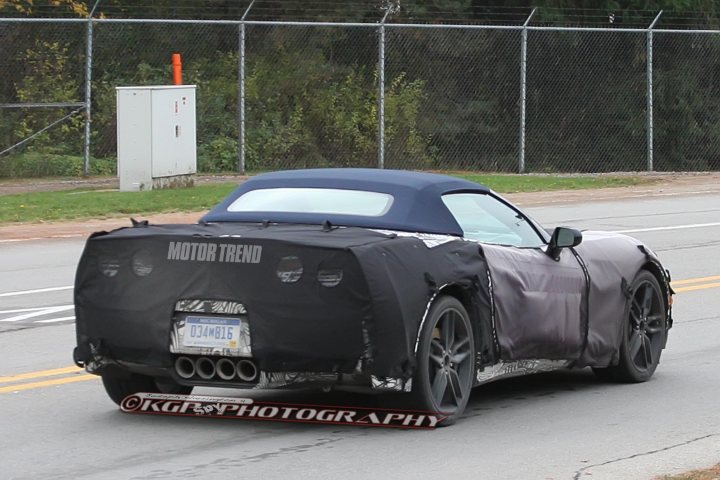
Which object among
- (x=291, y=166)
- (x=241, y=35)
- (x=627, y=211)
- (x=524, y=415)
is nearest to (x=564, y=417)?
(x=524, y=415)

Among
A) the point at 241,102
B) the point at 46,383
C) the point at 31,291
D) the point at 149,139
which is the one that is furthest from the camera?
the point at 241,102

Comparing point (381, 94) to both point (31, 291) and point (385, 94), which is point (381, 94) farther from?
point (31, 291)

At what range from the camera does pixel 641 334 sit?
390 inches

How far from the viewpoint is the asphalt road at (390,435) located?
723cm

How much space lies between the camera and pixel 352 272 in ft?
25.1

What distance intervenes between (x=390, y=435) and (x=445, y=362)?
1.61ft

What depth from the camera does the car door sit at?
338 inches

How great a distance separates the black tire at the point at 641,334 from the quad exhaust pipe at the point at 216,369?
2.74 metres

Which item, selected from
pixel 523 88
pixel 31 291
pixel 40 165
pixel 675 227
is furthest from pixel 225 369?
pixel 523 88

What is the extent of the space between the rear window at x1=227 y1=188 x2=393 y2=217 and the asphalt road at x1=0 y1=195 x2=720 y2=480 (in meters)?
1.05

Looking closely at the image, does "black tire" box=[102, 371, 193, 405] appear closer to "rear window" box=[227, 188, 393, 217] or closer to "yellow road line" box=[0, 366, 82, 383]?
"rear window" box=[227, 188, 393, 217]

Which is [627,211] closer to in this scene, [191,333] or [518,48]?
[518,48]

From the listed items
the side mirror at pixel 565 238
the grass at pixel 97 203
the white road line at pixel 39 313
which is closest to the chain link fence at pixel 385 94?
the grass at pixel 97 203

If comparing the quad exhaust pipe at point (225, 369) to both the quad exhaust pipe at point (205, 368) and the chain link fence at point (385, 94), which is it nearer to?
the quad exhaust pipe at point (205, 368)
